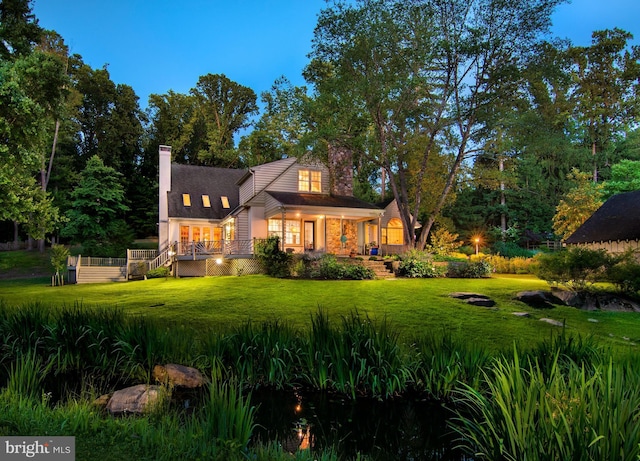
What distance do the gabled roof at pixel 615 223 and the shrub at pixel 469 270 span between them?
6.97 m

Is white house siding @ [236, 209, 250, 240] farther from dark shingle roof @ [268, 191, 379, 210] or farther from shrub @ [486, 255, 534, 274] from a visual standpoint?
shrub @ [486, 255, 534, 274]

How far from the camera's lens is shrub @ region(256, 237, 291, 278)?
18.0 metres

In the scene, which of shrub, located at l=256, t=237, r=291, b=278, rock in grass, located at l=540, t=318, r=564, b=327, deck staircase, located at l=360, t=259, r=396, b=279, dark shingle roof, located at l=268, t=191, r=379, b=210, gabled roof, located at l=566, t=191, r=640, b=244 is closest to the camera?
rock in grass, located at l=540, t=318, r=564, b=327

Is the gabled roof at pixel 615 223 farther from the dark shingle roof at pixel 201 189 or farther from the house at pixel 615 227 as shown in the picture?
the dark shingle roof at pixel 201 189

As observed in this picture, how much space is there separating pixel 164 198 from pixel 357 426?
24875 mm

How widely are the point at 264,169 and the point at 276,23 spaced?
195 m

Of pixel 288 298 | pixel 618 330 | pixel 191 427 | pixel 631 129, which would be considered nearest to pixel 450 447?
pixel 191 427

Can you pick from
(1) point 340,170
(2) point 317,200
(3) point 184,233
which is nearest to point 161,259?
(3) point 184,233

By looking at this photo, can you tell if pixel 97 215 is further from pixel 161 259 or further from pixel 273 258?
pixel 273 258

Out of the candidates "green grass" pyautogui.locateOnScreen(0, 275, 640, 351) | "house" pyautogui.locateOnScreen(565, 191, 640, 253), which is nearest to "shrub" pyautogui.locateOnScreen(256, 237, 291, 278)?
"green grass" pyautogui.locateOnScreen(0, 275, 640, 351)

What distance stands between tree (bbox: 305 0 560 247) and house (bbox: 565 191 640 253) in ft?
27.6

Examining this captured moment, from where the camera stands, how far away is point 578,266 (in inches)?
454

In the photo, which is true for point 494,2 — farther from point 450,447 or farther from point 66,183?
point 66,183

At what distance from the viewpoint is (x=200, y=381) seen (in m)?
5.77
